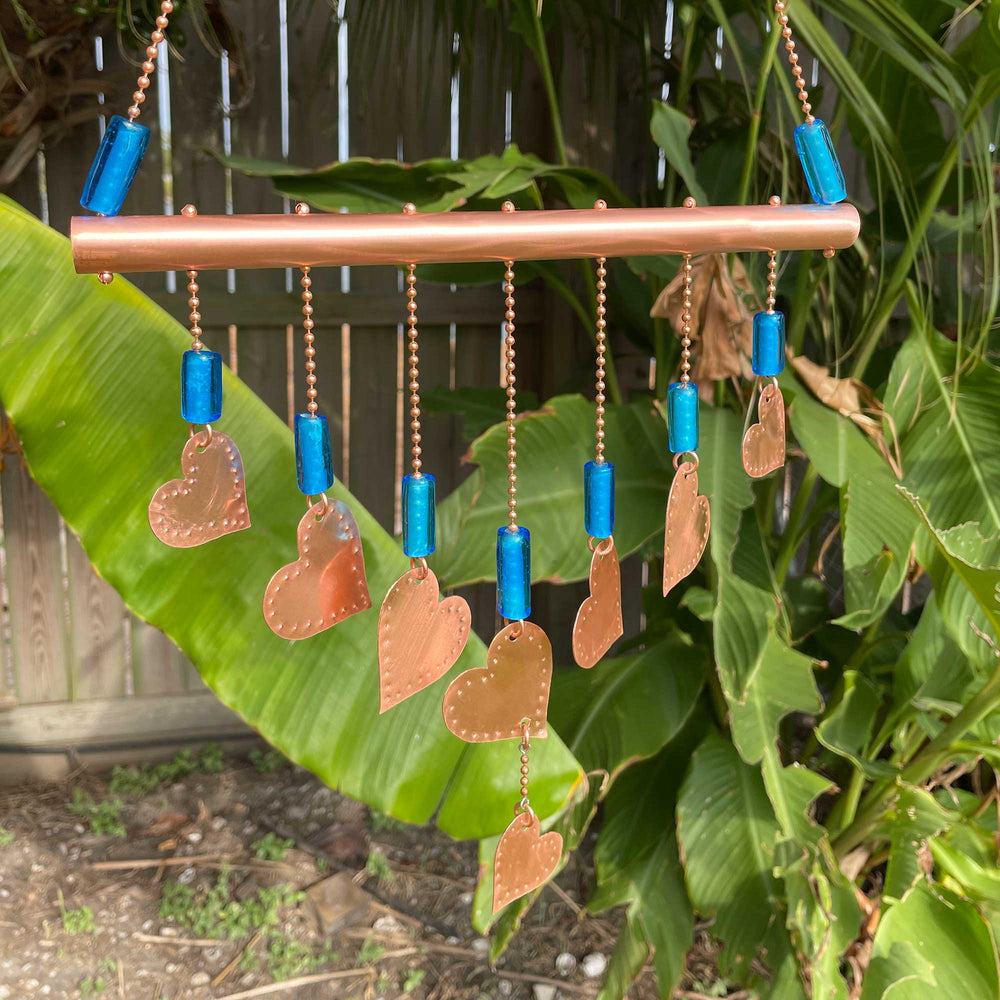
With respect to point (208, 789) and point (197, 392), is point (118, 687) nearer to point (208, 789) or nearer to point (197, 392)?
point (208, 789)

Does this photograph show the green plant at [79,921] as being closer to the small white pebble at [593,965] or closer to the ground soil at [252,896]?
the ground soil at [252,896]

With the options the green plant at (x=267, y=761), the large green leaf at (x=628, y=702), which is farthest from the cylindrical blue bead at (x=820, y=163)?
the green plant at (x=267, y=761)

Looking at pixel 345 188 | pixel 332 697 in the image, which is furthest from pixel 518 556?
pixel 345 188

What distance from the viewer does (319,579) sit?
60 cm

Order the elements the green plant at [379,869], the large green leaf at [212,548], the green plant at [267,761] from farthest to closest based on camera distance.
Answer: the green plant at [267,761] → the green plant at [379,869] → the large green leaf at [212,548]

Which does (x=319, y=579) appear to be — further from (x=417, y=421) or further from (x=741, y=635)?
(x=741, y=635)

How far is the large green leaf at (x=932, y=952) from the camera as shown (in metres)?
1.05

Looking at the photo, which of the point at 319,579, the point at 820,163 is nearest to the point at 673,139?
the point at 820,163

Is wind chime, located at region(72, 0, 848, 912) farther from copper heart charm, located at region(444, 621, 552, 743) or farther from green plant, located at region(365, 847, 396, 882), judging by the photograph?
green plant, located at region(365, 847, 396, 882)

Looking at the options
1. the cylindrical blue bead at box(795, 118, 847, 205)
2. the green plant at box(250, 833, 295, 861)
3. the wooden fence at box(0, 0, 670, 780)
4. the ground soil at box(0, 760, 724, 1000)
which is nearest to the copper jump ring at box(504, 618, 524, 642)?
the cylindrical blue bead at box(795, 118, 847, 205)

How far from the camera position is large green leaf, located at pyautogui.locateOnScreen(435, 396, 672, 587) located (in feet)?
3.72

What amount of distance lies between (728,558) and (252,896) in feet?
3.55

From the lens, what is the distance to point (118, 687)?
78.4 inches

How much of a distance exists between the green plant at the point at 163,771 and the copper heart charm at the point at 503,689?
1510mm
